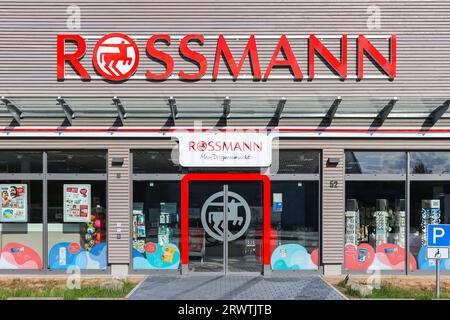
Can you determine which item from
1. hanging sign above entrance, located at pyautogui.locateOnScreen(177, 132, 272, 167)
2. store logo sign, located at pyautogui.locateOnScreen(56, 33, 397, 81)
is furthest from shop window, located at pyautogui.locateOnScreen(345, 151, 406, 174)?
hanging sign above entrance, located at pyautogui.locateOnScreen(177, 132, 272, 167)

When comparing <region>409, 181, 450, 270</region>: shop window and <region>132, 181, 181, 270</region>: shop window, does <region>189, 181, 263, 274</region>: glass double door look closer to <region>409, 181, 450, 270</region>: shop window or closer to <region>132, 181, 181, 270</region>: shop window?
<region>132, 181, 181, 270</region>: shop window

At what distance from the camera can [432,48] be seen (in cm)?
1454

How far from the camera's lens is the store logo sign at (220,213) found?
1455cm

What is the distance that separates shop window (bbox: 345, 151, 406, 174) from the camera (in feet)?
47.8

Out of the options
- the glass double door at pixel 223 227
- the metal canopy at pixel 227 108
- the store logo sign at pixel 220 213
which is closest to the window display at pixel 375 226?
the metal canopy at pixel 227 108

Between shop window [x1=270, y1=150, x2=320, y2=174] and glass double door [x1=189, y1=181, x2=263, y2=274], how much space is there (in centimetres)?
76

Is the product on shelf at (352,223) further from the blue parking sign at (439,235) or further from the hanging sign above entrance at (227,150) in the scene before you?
the blue parking sign at (439,235)

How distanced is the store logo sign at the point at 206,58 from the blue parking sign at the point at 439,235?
4663 millimetres

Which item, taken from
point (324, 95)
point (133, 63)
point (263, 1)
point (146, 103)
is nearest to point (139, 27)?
point (133, 63)

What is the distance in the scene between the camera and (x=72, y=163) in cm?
1460

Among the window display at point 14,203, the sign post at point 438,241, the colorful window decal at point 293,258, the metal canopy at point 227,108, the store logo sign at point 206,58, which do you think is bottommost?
the colorful window decal at point 293,258

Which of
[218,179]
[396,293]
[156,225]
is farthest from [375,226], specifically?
[156,225]

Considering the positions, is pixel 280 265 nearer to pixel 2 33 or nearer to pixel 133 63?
pixel 133 63

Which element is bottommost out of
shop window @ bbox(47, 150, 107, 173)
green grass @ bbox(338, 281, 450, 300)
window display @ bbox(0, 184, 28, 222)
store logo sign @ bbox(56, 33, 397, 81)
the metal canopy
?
green grass @ bbox(338, 281, 450, 300)
